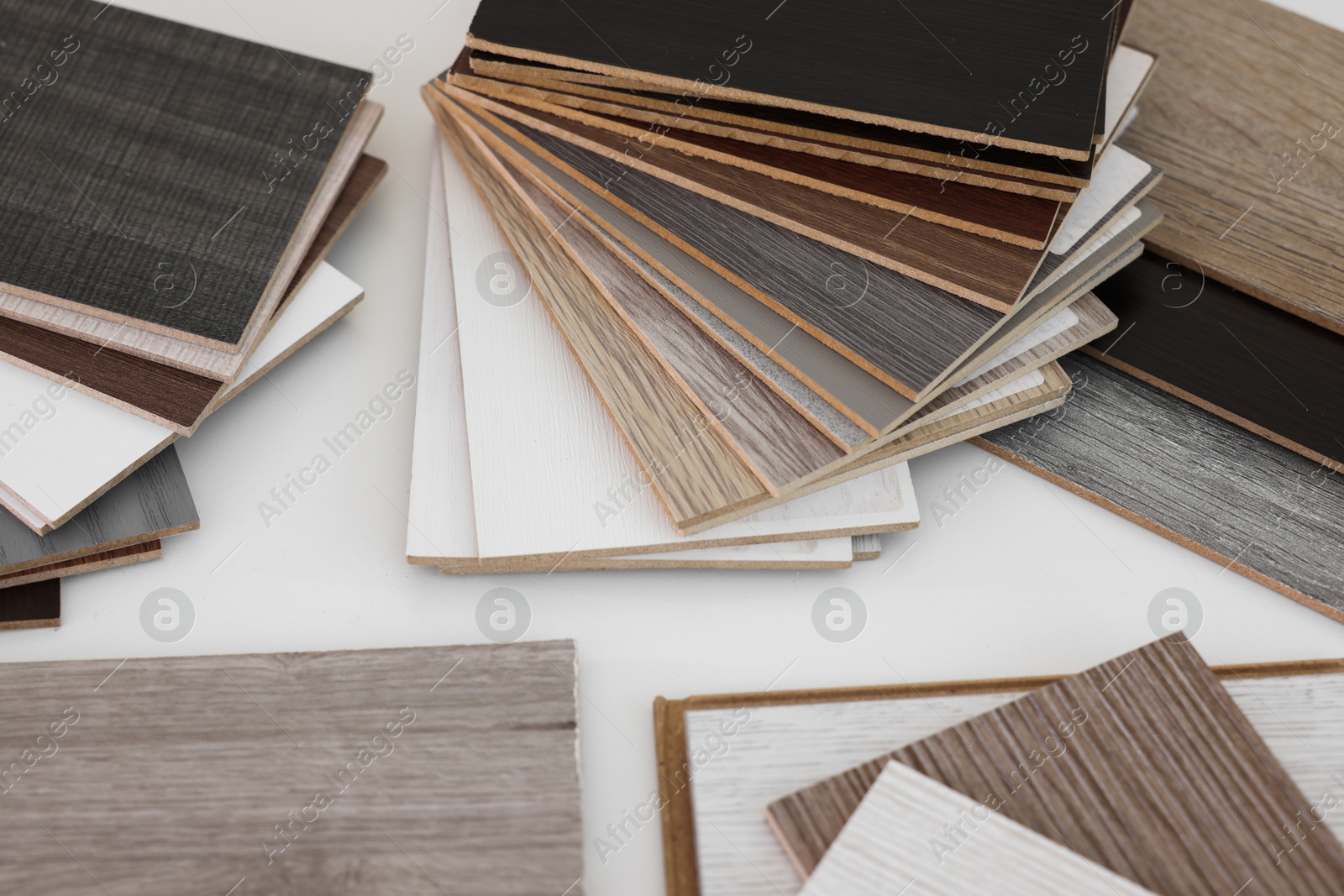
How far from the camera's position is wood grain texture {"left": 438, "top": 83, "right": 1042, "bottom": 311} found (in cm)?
189

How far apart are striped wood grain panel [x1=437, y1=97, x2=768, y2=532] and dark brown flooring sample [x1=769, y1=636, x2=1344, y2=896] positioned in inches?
19.7

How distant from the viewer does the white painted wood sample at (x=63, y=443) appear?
5.85 feet

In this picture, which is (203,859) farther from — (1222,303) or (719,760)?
(1222,303)

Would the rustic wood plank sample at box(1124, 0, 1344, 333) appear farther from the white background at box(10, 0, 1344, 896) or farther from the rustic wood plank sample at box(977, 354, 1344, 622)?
the white background at box(10, 0, 1344, 896)

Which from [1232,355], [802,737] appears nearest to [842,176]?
[1232,355]

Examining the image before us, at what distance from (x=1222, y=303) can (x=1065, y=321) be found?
1.48 feet

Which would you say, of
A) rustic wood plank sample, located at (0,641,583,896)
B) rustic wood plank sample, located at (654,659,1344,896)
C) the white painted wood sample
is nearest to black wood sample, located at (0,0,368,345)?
the white painted wood sample

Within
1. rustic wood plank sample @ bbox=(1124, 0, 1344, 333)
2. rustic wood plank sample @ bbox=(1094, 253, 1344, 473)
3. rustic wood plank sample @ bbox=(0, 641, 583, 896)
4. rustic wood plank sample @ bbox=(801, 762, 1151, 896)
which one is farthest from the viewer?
rustic wood plank sample @ bbox=(1124, 0, 1344, 333)

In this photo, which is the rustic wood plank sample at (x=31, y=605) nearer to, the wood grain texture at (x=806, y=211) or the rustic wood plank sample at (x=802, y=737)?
the rustic wood plank sample at (x=802, y=737)

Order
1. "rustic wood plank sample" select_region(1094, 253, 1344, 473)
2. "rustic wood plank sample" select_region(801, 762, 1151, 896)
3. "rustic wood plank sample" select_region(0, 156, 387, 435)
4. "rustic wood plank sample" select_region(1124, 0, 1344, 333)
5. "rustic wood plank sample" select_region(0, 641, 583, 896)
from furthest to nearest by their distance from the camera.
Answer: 1. "rustic wood plank sample" select_region(1124, 0, 1344, 333)
2. "rustic wood plank sample" select_region(1094, 253, 1344, 473)
3. "rustic wood plank sample" select_region(0, 156, 387, 435)
4. "rustic wood plank sample" select_region(0, 641, 583, 896)
5. "rustic wood plank sample" select_region(801, 762, 1151, 896)

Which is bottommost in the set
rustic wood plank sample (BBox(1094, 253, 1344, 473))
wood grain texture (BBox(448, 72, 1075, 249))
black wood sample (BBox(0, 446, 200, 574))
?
black wood sample (BBox(0, 446, 200, 574))

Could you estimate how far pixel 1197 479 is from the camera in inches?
79.4

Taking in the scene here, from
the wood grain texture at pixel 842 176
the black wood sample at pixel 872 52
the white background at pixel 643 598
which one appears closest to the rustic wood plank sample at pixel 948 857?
the white background at pixel 643 598

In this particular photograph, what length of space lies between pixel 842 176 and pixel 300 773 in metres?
1.42
